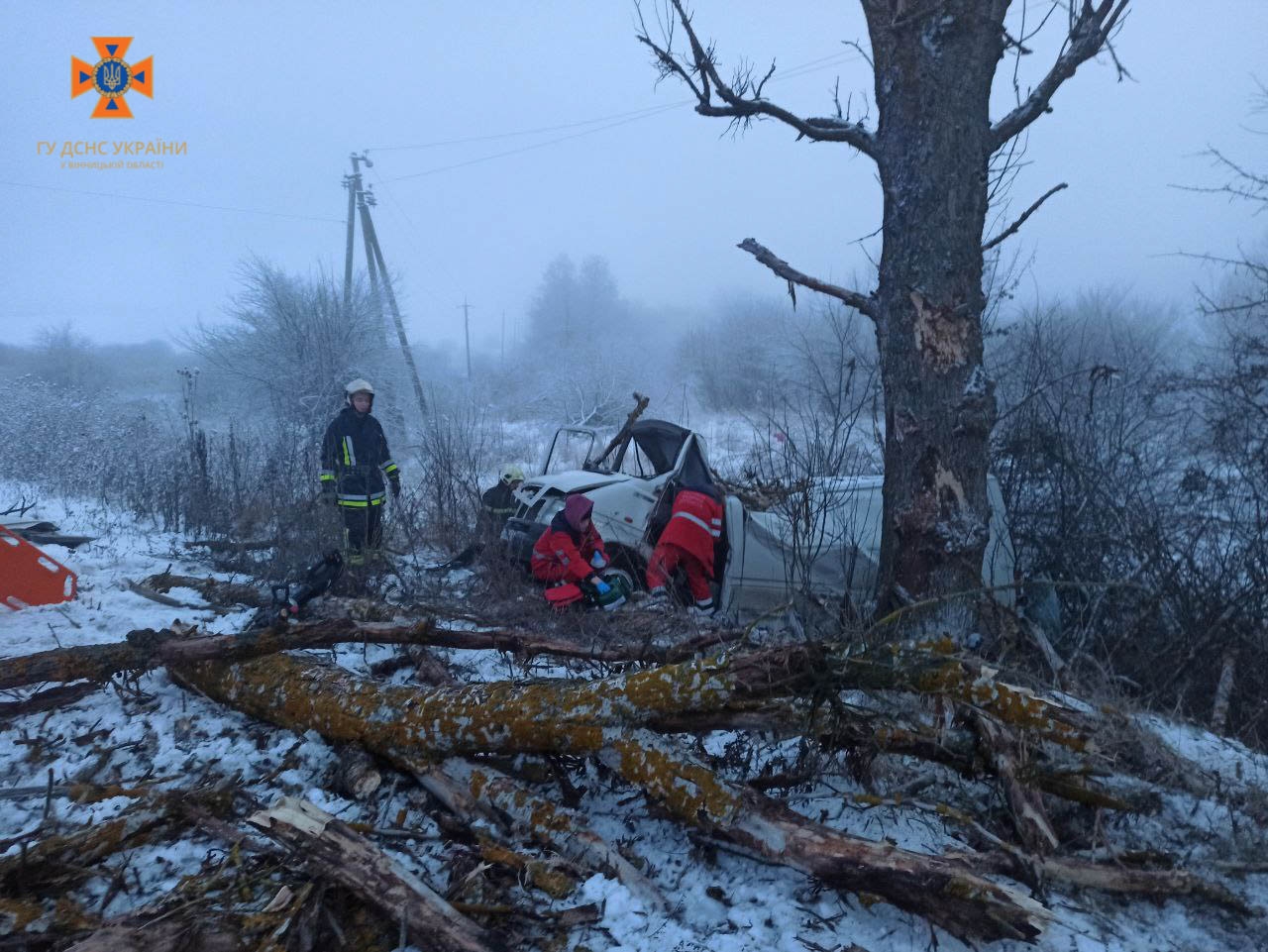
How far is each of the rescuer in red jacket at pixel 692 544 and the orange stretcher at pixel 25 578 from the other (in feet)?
13.1

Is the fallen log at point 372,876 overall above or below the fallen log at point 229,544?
above

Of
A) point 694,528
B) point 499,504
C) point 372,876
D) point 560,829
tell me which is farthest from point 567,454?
point 372,876

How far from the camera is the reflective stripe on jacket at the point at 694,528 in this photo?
5883 mm

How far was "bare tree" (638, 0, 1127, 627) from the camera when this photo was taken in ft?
12.7

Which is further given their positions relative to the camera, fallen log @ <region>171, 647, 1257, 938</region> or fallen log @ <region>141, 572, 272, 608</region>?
fallen log @ <region>141, 572, 272, 608</region>

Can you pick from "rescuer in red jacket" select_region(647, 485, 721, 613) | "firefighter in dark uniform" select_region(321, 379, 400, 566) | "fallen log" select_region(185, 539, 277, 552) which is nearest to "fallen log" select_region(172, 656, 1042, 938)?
"rescuer in red jacket" select_region(647, 485, 721, 613)

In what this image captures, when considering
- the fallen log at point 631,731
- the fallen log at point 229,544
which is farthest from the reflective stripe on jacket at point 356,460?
the fallen log at point 631,731

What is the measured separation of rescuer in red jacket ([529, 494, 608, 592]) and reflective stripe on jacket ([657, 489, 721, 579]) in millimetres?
552

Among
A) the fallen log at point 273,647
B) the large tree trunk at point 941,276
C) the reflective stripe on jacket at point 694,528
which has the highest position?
the large tree trunk at point 941,276

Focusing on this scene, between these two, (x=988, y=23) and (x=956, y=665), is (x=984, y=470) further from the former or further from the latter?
(x=988, y=23)

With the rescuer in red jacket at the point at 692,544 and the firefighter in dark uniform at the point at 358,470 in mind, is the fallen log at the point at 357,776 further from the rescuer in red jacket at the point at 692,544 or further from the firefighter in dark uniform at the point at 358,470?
the firefighter in dark uniform at the point at 358,470

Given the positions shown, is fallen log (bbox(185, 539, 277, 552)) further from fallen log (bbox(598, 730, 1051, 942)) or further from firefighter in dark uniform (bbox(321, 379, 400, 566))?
fallen log (bbox(598, 730, 1051, 942))

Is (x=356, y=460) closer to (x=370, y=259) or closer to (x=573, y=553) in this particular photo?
(x=573, y=553)

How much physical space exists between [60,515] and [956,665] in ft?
36.1
